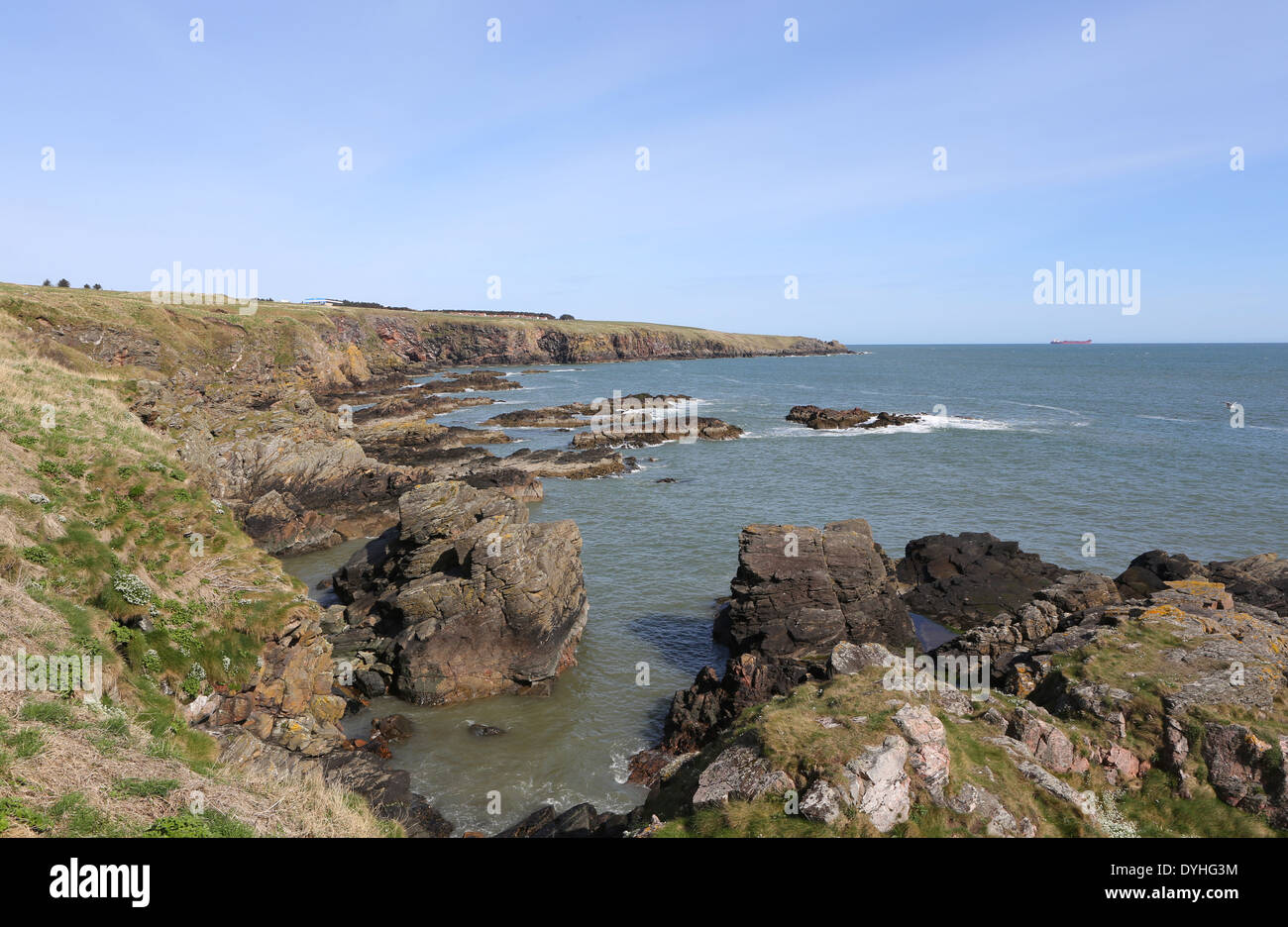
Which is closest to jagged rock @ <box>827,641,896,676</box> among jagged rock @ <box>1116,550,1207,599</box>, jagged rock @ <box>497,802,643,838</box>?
jagged rock @ <box>497,802,643,838</box>

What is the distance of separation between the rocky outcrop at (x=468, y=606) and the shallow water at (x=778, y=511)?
992 millimetres

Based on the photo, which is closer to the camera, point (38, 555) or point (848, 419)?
point (38, 555)

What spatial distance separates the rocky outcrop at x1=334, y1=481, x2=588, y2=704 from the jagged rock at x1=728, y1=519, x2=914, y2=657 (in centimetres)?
697

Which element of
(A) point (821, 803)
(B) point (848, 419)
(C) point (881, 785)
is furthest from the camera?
(B) point (848, 419)

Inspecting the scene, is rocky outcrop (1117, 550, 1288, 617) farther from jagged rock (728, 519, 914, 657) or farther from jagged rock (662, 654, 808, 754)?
jagged rock (662, 654, 808, 754)

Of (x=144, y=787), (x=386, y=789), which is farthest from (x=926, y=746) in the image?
(x=386, y=789)

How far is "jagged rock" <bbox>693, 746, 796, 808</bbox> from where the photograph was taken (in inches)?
440

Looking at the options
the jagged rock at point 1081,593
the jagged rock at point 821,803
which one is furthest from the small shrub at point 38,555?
the jagged rock at point 1081,593

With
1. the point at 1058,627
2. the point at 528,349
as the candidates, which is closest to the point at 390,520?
the point at 1058,627

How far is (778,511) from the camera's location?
43312mm

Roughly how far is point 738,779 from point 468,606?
1448 centimetres

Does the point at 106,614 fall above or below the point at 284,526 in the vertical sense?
above

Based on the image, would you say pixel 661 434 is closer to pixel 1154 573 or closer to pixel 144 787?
pixel 1154 573

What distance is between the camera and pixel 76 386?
27.7 meters
